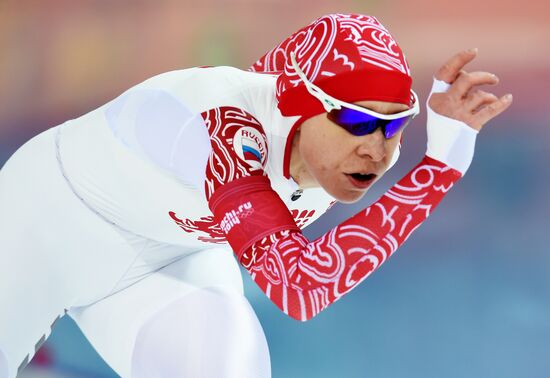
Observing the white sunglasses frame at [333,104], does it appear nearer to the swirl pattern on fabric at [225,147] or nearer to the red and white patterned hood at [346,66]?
the red and white patterned hood at [346,66]

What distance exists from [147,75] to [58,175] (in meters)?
1.87

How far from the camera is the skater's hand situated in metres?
1.69

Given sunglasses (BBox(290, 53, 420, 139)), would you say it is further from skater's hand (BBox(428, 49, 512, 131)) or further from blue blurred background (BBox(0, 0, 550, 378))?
blue blurred background (BBox(0, 0, 550, 378))

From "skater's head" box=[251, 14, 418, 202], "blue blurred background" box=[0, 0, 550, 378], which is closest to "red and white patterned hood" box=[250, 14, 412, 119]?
"skater's head" box=[251, 14, 418, 202]

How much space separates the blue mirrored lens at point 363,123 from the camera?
1790mm

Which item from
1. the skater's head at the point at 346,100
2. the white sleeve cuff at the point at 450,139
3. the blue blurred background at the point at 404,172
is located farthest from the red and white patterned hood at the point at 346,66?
the blue blurred background at the point at 404,172

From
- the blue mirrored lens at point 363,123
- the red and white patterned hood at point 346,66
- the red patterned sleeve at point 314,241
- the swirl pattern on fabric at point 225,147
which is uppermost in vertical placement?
the red and white patterned hood at point 346,66

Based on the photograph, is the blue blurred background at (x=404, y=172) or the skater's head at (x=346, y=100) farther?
the blue blurred background at (x=404, y=172)

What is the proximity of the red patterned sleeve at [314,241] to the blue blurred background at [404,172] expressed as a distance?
6.28ft

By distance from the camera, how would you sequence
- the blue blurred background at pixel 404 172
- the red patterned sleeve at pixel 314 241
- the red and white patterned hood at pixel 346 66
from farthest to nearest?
1. the blue blurred background at pixel 404 172
2. the red and white patterned hood at pixel 346 66
3. the red patterned sleeve at pixel 314 241

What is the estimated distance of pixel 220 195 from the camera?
1.79 metres

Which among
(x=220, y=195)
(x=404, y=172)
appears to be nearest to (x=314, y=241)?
(x=220, y=195)

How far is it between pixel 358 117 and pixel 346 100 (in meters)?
0.05

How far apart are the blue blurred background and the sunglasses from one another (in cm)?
191
